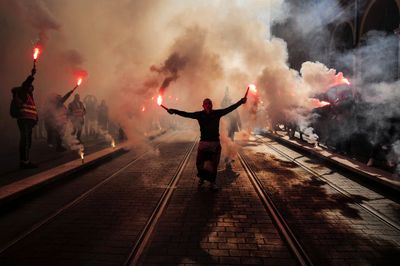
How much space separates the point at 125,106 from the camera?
1709 cm

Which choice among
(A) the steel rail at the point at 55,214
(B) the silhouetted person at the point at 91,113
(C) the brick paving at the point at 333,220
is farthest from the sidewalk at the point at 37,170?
(B) the silhouetted person at the point at 91,113

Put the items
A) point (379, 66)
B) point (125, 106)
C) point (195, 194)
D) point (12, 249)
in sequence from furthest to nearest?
1. point (125, 106)
2. point (379, 66)
3. point (195, 194)
4. point (12, 249)

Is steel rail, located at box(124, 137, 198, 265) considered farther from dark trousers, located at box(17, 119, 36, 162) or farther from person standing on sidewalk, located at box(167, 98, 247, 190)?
dark trousers, located at box(17, 119, 36, 162)

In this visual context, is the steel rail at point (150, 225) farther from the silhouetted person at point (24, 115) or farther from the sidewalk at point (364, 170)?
the sidewalk at point (364, 170)

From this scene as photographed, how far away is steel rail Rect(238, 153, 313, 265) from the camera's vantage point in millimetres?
3689

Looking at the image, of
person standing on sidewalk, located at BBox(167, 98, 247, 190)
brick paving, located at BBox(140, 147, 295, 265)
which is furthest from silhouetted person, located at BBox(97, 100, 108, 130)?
brick paving, located at BBox(140, 147, 295, 265)

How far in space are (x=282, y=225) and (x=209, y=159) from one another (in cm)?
254

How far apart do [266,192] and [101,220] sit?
10.8ft

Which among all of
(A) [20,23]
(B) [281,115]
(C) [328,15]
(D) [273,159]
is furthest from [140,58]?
(D) [273,159]

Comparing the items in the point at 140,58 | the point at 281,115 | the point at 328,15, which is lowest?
the point at 281,115

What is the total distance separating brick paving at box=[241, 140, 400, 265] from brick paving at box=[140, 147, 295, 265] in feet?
1.37

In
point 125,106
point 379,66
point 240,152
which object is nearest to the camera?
point 240,152

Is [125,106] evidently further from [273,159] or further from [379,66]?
[379,66]

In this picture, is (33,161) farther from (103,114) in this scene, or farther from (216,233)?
(103,114)
